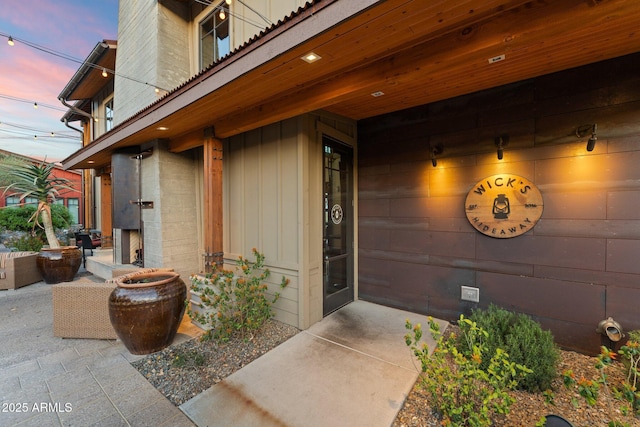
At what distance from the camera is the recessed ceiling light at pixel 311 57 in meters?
1.93

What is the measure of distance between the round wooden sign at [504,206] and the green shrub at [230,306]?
2.56 metres

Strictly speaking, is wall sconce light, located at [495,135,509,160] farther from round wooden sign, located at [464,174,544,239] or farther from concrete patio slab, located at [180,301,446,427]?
concrete patio slab, located at [180,301,446,427]

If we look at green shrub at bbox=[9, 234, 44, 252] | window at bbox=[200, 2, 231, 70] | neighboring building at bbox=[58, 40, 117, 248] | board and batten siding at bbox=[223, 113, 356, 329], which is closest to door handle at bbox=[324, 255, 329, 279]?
board and batten siding at bbox=[223, 113, 356, 329]

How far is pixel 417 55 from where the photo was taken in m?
1.99

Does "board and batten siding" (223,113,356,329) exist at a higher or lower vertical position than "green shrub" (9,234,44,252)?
higher

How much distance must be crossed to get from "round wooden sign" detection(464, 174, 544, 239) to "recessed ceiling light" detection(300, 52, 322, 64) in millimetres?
2426

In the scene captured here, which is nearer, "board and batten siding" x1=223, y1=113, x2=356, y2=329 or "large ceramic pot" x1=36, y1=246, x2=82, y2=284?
"board and batten siding" x1=223, y1=113, x2=356, y2=329

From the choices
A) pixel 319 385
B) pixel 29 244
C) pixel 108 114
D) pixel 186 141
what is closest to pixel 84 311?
pixel 186 141

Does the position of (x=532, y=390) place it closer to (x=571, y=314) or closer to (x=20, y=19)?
(x=571, y=314)

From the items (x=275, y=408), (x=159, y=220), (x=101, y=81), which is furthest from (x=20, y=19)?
(x=275, y=408)

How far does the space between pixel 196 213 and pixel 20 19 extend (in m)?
7.65

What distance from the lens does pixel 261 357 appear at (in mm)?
2588

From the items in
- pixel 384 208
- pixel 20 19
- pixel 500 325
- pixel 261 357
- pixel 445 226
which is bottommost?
pixel 261 357

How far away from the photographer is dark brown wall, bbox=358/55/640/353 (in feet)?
7.72
